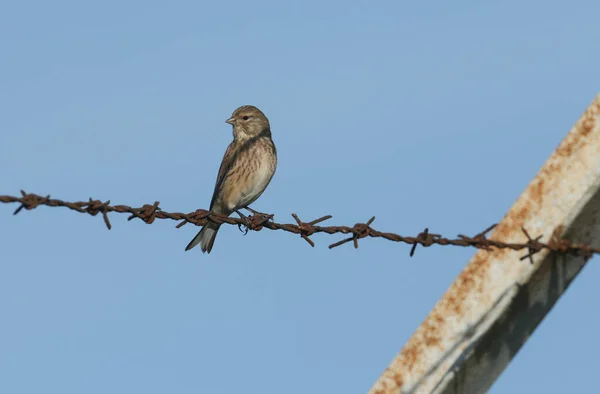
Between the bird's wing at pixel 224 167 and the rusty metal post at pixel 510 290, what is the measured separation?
706 cm

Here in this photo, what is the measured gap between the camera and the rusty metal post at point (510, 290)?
3236 millimetres

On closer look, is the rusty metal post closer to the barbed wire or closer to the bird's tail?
the barbed wire

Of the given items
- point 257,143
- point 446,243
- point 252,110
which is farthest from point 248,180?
point 446,243

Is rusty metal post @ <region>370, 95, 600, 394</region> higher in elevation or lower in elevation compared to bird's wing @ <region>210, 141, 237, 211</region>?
lower

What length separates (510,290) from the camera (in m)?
3.27

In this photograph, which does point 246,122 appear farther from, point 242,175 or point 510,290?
point 510,290

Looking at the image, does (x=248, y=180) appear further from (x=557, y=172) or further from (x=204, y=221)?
(x=557, y=172)

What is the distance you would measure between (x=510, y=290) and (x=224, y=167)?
7.34m

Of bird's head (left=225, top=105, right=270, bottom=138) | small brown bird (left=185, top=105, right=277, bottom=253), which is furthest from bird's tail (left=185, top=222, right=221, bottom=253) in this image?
bird's head (left=225, top=105, right=270, bottom=138)

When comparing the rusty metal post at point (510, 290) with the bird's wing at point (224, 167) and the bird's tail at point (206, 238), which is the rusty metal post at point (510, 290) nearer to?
the bird's tail at point (206, 238)

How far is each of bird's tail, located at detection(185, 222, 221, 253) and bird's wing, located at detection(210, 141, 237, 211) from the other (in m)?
0.57

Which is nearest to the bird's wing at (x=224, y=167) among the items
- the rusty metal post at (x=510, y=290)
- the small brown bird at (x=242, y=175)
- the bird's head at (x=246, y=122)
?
the small brown bird at (x=242, y=175)

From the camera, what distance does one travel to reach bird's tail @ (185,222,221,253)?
30.4 feet

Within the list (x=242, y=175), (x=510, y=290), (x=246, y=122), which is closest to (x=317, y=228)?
(x=510, y=290)
